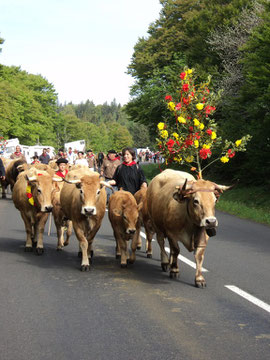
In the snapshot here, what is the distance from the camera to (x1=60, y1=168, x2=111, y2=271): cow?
8.92 m

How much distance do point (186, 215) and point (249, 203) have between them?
1741 cm

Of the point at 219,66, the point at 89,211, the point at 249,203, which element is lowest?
the point at 249,203

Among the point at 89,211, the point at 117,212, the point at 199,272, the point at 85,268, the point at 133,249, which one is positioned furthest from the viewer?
the point at 133,249

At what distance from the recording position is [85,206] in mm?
8812

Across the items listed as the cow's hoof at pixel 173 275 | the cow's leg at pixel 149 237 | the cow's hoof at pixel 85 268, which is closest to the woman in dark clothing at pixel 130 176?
the cow's leg at pixel 149 237

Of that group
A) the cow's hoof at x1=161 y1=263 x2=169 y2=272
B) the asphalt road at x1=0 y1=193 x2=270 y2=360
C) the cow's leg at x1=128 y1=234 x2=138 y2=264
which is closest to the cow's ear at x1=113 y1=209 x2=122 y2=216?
the cow's leg at x1=128 y1=234 x2=138 y2=264

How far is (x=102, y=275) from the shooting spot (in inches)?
341

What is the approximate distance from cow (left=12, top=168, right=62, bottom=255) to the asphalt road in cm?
44

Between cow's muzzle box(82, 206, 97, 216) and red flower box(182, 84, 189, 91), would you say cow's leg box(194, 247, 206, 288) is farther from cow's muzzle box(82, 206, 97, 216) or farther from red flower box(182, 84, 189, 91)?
red flower box(182, 84, 189, 91)

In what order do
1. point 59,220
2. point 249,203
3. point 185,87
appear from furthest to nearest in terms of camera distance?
point 249,203 → point 185,87 → point 59,220

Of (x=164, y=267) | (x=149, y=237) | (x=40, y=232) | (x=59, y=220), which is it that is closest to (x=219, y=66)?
(x=59, y=220)

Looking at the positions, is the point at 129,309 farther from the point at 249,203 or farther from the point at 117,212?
the point at 249,203

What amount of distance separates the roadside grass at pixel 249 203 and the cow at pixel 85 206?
876 cm

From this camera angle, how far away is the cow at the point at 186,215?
7.75 metres
